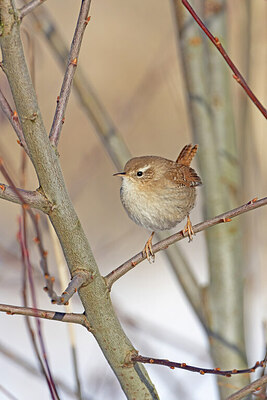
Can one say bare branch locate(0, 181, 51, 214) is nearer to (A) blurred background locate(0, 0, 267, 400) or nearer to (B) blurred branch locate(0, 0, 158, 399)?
(B) blurred branch locate(0, 0, 158, 399)

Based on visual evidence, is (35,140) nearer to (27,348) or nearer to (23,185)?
(23,185)

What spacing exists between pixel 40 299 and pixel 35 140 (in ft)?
13.1

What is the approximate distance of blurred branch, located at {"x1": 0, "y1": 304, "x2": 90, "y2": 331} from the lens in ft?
4.43

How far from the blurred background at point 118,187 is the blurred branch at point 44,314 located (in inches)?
16.4

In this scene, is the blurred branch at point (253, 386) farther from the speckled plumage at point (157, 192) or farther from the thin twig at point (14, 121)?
the speckled plumage at point (157, 192)

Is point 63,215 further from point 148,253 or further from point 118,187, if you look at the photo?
point 118,187

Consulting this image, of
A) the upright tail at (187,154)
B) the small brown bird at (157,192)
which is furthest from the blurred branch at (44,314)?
the upright tail at (187,154)

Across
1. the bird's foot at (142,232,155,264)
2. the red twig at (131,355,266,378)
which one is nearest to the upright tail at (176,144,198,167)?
the bird's foot at (142,232,155,264)

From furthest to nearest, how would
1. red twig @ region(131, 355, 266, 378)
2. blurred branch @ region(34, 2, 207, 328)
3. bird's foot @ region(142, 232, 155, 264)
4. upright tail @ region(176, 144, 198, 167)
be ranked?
1. upright tail @ region(176, 144, 198, 167)
2. blurred branch @ region(34, 2, 207, 328)
3. bird's foot @ region(142, 232, 155, 264)
4. red twig @ region(131, 355, 266, 378)

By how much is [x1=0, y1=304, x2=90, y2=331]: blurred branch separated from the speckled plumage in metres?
1.04

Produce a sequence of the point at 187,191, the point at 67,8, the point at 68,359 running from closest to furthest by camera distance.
Result: the point at 187,191 < the point at 68,359 < the point at 67,8

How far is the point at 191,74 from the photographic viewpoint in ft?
8.33

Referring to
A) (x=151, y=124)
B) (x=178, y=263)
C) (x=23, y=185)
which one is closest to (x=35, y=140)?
(x=23, y=185)

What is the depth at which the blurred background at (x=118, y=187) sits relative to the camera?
2.77m
